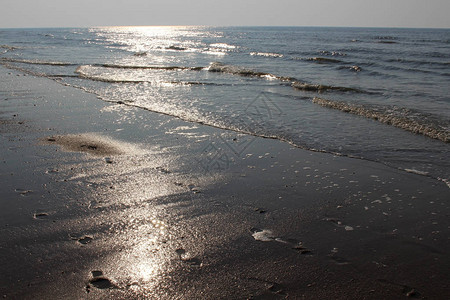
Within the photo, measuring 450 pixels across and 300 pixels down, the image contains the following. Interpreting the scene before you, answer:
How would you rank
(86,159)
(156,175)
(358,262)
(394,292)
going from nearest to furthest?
(394,292)
(358,262)
(156,175)
(86,159)

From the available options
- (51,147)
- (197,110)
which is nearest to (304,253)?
(51,147)

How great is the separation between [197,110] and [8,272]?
7501 mm

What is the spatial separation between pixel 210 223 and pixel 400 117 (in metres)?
7.14

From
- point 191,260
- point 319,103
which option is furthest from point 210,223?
point 319,103

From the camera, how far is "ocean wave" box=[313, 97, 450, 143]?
7.95m

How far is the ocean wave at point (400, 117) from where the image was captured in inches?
313

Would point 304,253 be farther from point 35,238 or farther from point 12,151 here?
point 12,151

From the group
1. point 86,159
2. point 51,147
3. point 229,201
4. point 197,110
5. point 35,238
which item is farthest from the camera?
point 197,110

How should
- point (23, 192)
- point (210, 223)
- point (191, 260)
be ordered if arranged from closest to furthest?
point (191, 260) → point (210, 223) → point (23, 192)

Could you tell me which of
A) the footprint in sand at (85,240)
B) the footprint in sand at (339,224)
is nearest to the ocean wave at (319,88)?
the footprint in sand at (339,224)

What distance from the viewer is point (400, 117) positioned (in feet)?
30.3

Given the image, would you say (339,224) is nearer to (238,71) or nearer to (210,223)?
(210,223)

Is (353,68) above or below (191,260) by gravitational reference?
above

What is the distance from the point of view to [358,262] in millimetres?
3457
